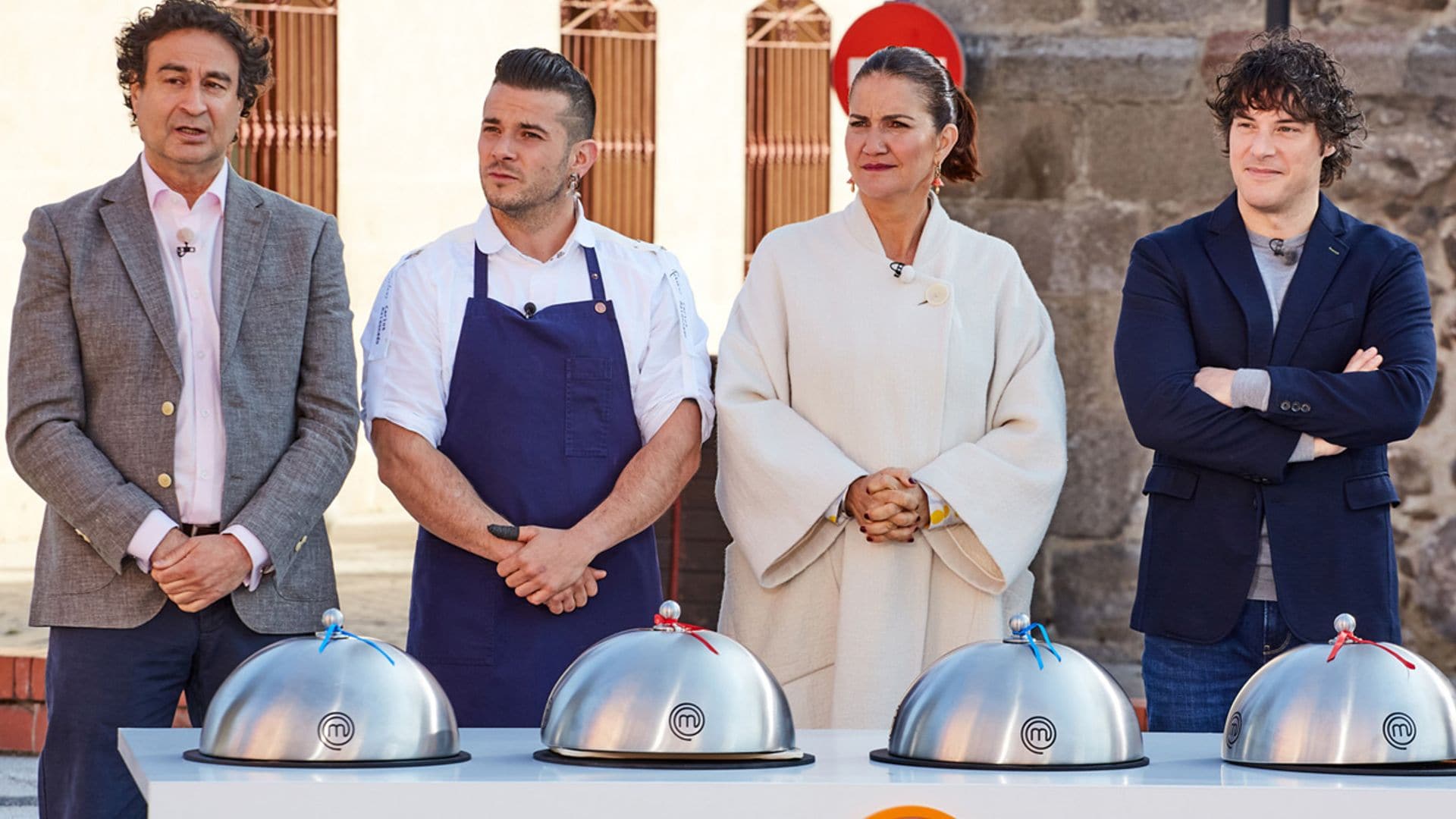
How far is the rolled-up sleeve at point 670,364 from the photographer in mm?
3719

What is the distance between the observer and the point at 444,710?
7.86ft

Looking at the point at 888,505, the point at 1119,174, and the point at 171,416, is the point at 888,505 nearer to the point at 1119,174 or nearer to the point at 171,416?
the point at 171,416

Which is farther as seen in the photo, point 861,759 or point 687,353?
point 687,353

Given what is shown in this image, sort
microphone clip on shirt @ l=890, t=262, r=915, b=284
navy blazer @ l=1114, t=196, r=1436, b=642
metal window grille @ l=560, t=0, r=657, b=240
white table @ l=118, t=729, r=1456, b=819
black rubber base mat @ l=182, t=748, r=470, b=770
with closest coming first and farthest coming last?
white table @ l=118, t=729, r=1456, b=819 < black rubber base mat @ l=182, t=748, r=470, b=770 < navy blazer @ l=1114, t=196, r=1436, b=642 < microphone clip on shirt @ l=890, t=262, r=915, b=284 < metal window grille @ l=560, t=0, r=657, b=240

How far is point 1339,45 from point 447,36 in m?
7.05

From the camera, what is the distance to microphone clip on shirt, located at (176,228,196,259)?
3.54 meters

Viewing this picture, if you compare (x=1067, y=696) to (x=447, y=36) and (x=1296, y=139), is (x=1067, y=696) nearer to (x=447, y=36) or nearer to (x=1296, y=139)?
(x=1296, y=139)

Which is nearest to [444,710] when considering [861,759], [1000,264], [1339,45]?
[861,759]

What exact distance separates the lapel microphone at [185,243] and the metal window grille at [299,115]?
24.8 ft

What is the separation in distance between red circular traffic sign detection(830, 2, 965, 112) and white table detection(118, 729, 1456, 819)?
313 centimetres

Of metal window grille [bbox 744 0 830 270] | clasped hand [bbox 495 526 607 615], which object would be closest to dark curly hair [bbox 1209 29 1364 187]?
clasped hand [bbox 495 526 607 615]

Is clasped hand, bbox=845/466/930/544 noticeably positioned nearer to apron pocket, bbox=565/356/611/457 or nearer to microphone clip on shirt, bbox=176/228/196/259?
apron pocket, bbox=565/356/611/457

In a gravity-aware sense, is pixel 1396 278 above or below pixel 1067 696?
above

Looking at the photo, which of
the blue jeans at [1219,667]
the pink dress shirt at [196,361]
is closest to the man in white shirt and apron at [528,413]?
the pink dress shirt at [196,361]
